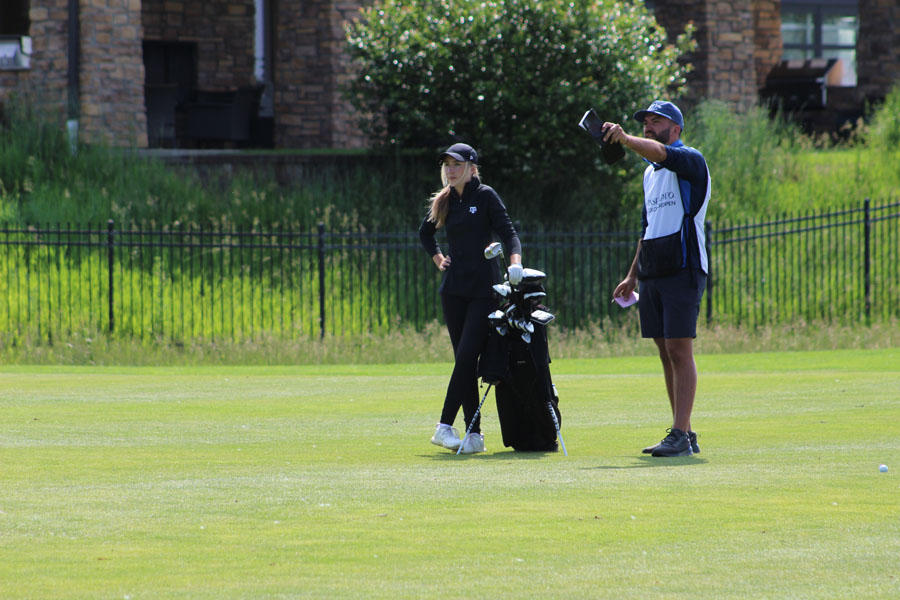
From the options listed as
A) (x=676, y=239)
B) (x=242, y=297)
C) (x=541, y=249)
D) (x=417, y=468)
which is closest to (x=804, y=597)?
(x=417, y=468)

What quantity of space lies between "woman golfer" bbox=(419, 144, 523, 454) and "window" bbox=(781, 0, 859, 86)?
120 ft

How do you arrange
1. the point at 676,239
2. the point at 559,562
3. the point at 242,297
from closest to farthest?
1. the point at 559,562
2. the point at 676,239
3. the point at 242,297

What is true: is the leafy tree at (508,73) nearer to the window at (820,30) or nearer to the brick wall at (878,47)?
the brick wall at (878,47)

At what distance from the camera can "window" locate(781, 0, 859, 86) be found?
142ft

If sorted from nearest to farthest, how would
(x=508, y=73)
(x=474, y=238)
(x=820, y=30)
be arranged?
(x=474, y=238)
(x=508, y=73)
(x=820, y=30)

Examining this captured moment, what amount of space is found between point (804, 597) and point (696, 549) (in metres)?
0.77

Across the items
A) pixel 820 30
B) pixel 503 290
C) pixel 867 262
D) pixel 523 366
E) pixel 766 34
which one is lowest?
pixel 523 366

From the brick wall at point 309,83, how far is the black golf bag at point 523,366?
57.2 feet

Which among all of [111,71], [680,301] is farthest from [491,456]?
[111,71]

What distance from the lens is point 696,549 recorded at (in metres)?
5.23

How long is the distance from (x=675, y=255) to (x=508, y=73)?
1334cm

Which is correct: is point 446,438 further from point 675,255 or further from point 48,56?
point 48,56

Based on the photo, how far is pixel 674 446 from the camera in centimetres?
786

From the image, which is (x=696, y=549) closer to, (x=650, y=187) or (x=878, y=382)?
(x=650, y=187)
